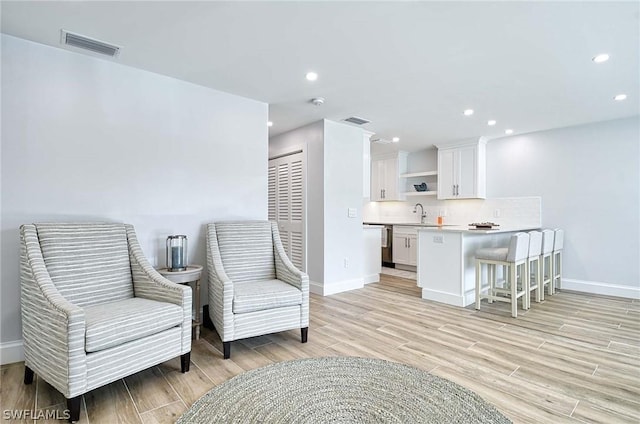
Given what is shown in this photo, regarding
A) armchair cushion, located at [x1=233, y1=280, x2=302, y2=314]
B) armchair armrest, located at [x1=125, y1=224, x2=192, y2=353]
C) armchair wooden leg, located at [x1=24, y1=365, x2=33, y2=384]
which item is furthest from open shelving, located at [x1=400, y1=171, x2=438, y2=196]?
armchair wooden leg, located at [x1=24, y1=365, x2=33, y2=384]

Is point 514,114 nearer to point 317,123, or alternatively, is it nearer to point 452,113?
point 452,113

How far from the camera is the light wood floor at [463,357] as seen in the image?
6.32 feet

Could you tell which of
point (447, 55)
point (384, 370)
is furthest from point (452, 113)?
point (384, 370)

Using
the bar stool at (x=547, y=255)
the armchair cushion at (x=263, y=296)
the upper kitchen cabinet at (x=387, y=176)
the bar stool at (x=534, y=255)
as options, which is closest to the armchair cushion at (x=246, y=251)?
the armchair cushion at (x=263, y=296)

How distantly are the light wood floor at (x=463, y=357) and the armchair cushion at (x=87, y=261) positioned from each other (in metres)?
0.60

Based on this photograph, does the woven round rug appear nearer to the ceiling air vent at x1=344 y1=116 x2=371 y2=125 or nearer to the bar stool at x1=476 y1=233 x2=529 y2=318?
the bar stool at x1=476 y1=233 x2=529 y2=318

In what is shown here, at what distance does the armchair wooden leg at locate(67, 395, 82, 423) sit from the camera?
176 cm

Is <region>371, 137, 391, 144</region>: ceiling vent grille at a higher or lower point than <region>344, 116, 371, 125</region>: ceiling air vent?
lower

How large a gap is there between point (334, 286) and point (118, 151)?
2993 millimetres

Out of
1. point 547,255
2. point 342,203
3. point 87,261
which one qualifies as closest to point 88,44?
point 87,261

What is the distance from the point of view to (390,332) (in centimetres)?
310

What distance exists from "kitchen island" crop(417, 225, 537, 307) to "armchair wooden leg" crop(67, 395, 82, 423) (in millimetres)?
3631

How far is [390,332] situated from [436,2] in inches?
103

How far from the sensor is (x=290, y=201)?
506 centimetres
